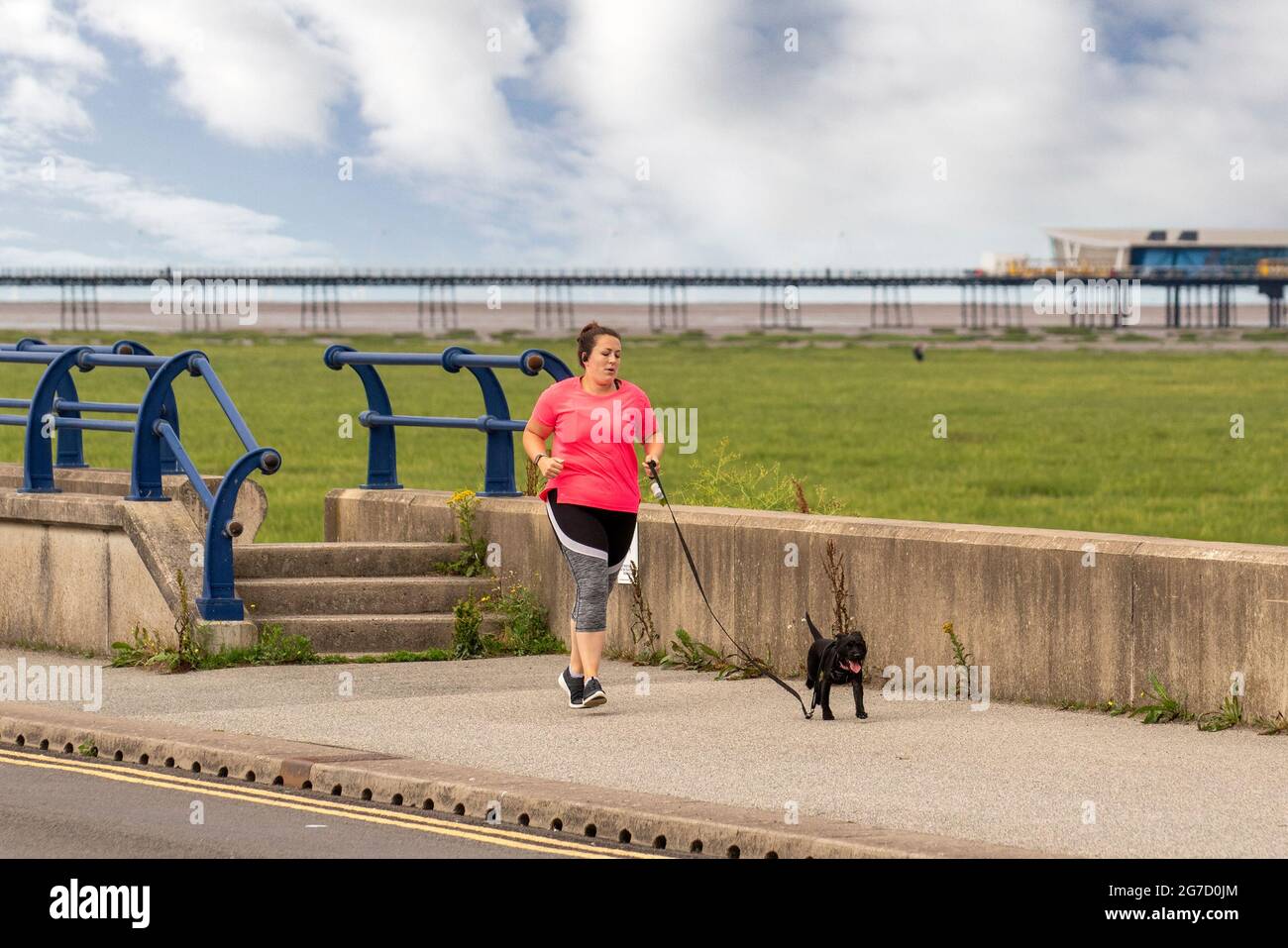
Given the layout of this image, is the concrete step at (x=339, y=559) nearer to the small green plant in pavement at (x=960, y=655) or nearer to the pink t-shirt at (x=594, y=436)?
the pink t-shirt at (x=594, y=436)

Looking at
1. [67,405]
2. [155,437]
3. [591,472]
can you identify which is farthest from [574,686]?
[67,405]

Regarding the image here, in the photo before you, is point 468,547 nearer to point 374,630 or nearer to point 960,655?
point 374,630

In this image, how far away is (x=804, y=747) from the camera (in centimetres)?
1002

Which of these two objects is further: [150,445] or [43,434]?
[43,434]

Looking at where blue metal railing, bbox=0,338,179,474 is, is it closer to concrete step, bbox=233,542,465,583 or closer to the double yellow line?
concrete step, bbox=233,542,465,583

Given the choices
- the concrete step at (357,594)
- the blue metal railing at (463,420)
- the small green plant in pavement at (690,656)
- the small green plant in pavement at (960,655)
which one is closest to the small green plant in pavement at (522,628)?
the concrete step at (357,594)

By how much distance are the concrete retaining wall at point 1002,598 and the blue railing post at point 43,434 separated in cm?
382

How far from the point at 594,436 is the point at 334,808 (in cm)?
272

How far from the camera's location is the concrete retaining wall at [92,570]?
13430 millimetres

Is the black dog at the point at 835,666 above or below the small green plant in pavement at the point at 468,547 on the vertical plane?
below

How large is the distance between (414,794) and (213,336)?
120489 millimetres
